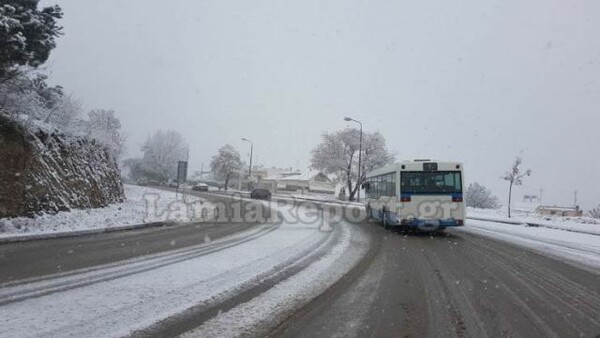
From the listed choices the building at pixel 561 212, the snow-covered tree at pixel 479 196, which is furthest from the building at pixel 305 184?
the building at pixel 561 212

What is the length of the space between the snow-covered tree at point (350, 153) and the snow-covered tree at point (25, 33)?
56.7 meters

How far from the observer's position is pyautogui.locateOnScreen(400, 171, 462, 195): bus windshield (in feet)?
59.9

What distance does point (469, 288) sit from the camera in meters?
8.40

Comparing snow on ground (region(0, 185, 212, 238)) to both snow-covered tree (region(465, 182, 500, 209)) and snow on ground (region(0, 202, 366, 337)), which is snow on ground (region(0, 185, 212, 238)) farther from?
snow-covered tree (region(465, 182, 500, 209))

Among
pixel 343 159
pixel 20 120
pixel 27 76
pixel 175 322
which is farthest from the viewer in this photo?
pixel 343 159

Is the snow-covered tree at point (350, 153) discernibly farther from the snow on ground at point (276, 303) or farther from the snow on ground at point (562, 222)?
the snow on ground at point (276, 303)

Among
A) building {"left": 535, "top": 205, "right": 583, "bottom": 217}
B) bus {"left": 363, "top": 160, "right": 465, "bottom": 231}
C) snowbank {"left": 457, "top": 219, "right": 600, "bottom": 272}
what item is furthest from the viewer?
building {"left": 535, "top": 205, "right": 583, "bottom": 217}

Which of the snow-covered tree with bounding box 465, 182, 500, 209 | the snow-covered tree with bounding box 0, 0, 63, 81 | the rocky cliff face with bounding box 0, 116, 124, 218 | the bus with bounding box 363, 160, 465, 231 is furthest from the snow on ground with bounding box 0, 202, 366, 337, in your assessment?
the snow-covered tree with bounding box 465, 182, 500, 209

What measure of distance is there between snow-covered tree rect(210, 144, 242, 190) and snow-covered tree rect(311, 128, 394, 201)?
29332mm

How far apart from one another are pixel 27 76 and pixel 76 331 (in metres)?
16.2

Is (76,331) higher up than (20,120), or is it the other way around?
(20,120)

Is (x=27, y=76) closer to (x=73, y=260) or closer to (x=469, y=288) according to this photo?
(x=73, y=260)

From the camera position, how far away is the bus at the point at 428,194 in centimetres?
1804

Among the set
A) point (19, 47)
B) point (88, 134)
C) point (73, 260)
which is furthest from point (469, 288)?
point (88, 134)
